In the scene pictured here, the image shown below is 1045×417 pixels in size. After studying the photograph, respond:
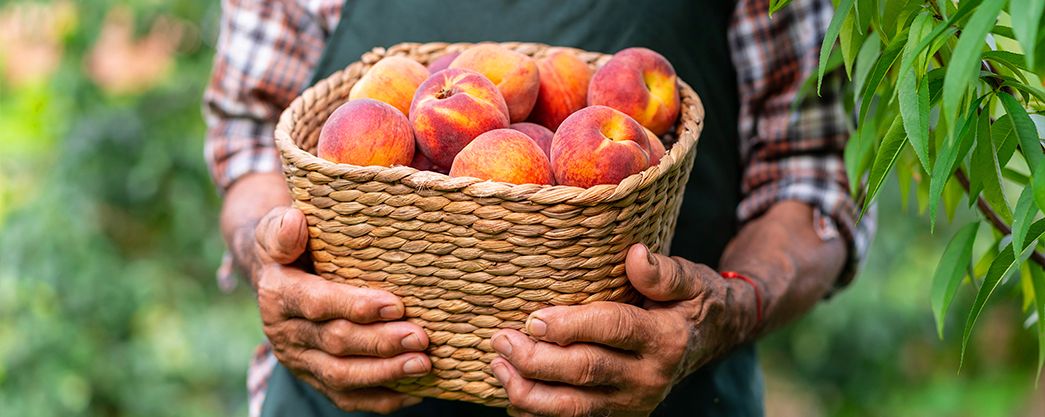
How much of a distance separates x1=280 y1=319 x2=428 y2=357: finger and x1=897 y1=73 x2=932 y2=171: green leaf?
1.65 ft

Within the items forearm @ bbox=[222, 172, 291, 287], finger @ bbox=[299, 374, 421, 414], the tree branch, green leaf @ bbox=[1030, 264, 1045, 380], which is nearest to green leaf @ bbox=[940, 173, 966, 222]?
the tree branch

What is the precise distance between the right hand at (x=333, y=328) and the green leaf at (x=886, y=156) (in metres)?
0.45

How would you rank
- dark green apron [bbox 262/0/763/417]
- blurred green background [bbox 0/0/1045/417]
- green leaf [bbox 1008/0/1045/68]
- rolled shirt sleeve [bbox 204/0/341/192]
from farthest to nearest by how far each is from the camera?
blurred green background [bbox 0/0/1045/417]
rolled shirt sleeve [bbox 204/0/341/192]
dark green apron [bbox 262/0/763/417]
green leaf [bbox 1008/0/1045/68]

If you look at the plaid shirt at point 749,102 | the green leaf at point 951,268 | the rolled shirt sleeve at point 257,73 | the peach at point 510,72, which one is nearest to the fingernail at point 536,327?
the peach at point 510,72

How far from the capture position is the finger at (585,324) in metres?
0.90

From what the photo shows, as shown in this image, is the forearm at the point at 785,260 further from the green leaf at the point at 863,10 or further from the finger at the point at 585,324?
the green leaf at the point at 863,10

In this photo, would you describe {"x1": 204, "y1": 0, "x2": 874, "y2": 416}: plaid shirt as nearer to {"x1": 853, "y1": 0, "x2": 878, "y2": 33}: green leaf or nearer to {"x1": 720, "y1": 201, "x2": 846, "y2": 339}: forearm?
{"x1": 720, "y1": 201, "x2": 846, "y2": 339}: forearm

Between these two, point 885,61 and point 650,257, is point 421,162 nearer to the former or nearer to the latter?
point 650,257

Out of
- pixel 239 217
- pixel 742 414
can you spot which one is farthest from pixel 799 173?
pixel 239 217

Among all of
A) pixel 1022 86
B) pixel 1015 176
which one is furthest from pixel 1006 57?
pixel 1015 176

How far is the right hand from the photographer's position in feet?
3.11

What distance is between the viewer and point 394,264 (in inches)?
36.8

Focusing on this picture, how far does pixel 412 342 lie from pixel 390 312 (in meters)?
0.04

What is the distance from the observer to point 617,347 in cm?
95
